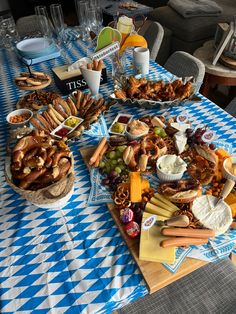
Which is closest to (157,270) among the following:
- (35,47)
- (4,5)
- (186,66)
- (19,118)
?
(19,118)

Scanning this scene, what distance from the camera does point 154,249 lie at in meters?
0.70

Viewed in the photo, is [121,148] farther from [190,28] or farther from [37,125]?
[190,28]

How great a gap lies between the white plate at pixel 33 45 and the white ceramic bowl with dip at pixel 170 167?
3.84 feet

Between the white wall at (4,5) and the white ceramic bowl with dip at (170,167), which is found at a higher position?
the white wall at (4,5)

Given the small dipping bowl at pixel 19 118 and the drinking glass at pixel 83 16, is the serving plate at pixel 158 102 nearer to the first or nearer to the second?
the small dipping bowl at pixel 19 118

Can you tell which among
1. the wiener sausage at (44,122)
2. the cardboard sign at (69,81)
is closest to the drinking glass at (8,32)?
the cardboard sign at (69,81)

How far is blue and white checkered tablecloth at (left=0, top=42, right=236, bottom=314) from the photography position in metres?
0.65

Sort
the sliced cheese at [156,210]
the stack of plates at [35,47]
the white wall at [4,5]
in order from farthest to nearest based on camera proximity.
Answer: the white wall at [4,5] < the stack of plates at [35,47] < the sliced cheese at [156,210]

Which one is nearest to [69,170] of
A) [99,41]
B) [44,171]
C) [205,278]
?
[44,171]

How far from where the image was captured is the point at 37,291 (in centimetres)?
67

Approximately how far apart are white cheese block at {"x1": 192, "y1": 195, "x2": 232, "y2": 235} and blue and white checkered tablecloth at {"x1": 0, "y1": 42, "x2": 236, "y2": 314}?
0.23 meters

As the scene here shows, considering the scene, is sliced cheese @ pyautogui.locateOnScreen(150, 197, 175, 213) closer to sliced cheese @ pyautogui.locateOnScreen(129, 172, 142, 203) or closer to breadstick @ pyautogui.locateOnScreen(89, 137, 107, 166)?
sliced cheese @ pyautogui.locateOnScreen(129, 172, 142, 203)

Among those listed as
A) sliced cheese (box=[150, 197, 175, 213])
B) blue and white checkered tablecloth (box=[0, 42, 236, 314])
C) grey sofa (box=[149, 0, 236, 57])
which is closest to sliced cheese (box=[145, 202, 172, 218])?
sliced cheese (box=[150, 197, 175, 213])

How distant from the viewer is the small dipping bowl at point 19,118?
1.13m
